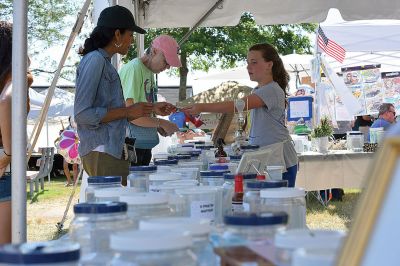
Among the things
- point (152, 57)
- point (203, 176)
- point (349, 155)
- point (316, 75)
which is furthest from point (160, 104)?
point (316, 75)

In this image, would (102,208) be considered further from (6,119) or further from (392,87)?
(392,87)

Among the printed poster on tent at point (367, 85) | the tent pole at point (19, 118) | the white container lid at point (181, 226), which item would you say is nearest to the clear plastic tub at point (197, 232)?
the white container lid at point (181, 226)

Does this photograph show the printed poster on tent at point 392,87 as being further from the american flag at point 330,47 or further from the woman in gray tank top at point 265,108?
the woman in gray tank top at point 265,108

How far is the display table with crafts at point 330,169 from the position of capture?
26.6 ft

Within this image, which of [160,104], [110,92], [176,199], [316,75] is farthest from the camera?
[316,75]

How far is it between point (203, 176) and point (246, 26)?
17040 millimetres

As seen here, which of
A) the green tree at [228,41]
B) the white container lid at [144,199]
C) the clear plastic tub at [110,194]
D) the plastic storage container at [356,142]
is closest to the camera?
the white container lid at [144,199]

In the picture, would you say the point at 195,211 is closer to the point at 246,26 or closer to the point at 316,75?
the point at 316,75

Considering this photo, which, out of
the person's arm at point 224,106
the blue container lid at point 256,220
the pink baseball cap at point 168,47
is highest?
the pink baseball cap at point 168,47

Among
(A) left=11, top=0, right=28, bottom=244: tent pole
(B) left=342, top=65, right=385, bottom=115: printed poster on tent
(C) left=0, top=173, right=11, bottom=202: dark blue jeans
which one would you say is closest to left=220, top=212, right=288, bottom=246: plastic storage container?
(A) left=11, top=0, right=28, bottom=244: tent pole

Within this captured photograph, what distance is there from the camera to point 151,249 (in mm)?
969

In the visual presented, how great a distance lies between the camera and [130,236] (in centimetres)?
101

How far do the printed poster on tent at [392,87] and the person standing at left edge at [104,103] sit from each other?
1069 cm

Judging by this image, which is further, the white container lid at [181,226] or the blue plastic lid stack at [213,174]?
the blue plastic lid stack at [213,174]
